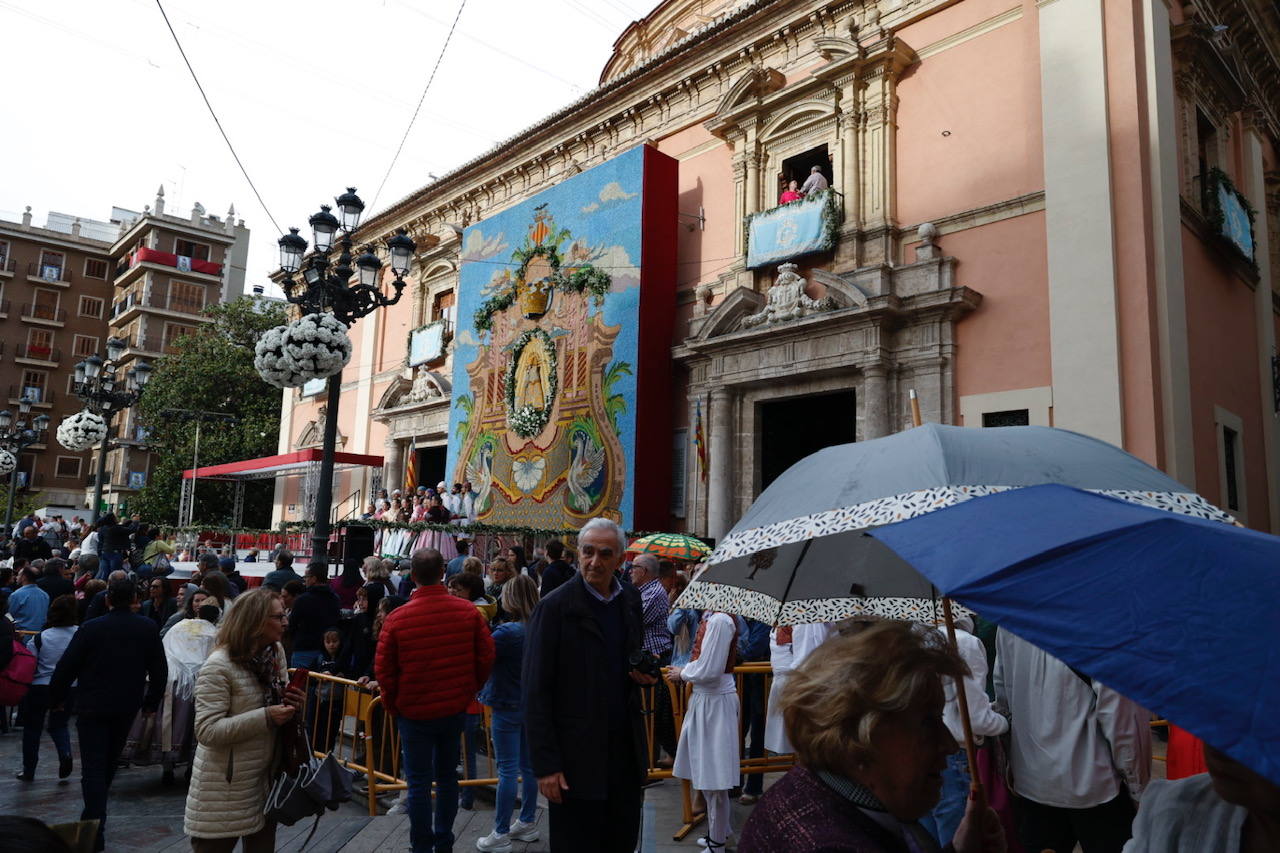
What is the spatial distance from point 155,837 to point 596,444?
11208 millimetres

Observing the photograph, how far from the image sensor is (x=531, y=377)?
59.5 ft

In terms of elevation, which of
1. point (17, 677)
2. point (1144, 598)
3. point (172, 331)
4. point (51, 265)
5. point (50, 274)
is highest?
point (51, 265)

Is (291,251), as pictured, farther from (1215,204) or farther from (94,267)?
(94,267)

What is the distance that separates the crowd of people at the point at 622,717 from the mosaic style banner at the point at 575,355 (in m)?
8.02

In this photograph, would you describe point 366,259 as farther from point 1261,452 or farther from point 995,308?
point 1261,452

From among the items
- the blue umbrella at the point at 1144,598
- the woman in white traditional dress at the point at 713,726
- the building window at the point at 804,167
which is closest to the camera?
the blue umbrella at the point at 1144,598

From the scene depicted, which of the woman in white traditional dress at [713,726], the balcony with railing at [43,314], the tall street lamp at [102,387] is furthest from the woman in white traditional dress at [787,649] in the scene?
the balcony with railing at [43,314]

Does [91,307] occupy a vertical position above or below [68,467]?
above

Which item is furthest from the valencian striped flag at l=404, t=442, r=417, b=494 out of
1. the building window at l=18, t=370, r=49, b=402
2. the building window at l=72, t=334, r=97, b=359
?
the building window at l=72, t=334, r=97, b=359

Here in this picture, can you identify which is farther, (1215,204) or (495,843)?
(1215,204)

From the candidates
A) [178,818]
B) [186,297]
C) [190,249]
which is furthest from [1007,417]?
[190,249]

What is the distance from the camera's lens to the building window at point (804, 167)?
14945mm

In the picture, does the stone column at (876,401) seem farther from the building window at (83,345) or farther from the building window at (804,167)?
the building window at (83,345)

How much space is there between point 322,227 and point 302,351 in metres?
1.98
